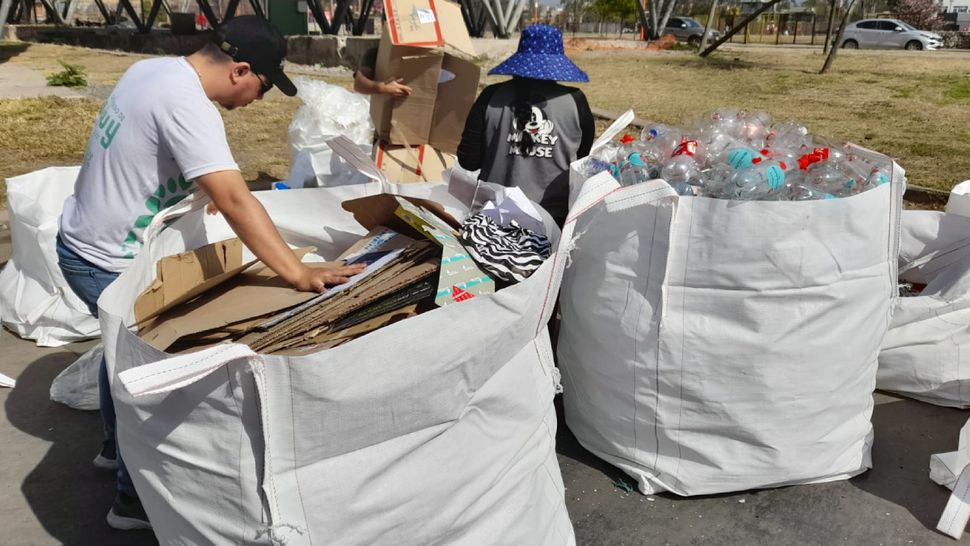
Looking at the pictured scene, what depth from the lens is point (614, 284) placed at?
7.71 feet

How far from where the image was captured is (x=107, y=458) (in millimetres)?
2662

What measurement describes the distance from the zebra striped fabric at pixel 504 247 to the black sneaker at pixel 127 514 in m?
1.27

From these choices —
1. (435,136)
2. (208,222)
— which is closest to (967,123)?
(435,136)

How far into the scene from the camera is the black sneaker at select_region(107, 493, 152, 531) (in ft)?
7.71

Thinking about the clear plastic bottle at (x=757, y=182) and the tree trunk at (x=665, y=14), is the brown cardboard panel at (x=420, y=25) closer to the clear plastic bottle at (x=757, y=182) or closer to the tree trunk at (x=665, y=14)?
the clear plastic bottle at (x=757, y=182)

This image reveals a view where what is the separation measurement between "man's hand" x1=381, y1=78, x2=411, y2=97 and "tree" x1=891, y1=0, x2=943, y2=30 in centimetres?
3945

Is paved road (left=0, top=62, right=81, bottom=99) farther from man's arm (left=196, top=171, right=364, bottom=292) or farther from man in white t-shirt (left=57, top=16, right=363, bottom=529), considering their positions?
man's arm (left=196, top=171, right=364, bottom=292)

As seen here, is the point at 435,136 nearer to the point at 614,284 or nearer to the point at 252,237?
the point at 614,284

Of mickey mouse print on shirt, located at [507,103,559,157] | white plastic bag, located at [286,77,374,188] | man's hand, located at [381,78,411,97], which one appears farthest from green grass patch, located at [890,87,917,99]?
mickey mouse print on shirt, located at [507,103,559,157]

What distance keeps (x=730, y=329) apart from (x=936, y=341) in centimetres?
130

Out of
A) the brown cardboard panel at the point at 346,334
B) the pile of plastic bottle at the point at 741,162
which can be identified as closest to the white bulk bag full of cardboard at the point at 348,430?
the brown cardboard panel at the point at 346,334

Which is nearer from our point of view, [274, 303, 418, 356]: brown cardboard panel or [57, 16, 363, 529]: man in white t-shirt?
[274, 303, 418, 356]: brown cardboard panel

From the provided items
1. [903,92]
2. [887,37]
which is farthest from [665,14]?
[903,92]

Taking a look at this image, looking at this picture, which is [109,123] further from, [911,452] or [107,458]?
[911,452]
